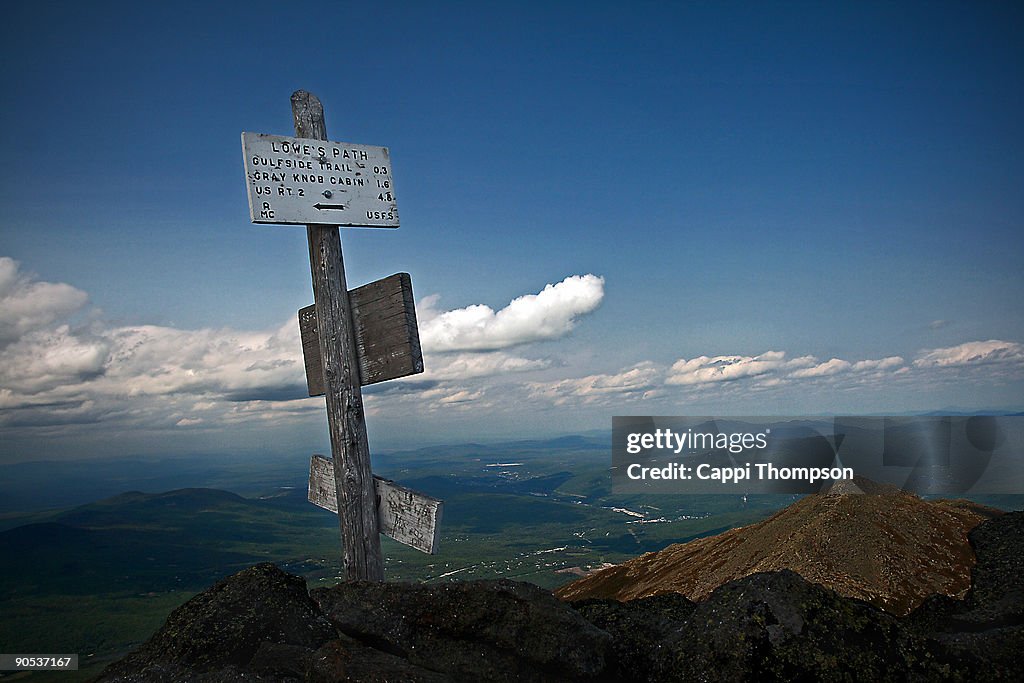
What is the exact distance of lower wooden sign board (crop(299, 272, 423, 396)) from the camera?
27.8ft

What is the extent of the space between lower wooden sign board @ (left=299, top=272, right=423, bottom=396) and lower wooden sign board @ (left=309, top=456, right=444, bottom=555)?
4.09 feet

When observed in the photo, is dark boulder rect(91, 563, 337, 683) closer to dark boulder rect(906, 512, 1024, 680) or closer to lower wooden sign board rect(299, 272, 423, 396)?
lower wooden sign board rect(299, 272, 423, 396)

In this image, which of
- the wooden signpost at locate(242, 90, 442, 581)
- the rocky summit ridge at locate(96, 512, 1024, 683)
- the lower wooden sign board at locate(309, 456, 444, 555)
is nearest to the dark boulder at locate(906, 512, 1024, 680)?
the rocky summit ridge at locate(96, 512, 1024, 683)

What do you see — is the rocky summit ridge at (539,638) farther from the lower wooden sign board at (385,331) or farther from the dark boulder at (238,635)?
the lower wooden sign board at (385,331)

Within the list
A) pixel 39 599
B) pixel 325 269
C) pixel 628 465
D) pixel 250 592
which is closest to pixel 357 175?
pixel 325 269

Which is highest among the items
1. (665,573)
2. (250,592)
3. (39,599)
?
(250,592)

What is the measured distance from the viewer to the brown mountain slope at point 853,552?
12.4m

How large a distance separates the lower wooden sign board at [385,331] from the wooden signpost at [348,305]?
0.01m

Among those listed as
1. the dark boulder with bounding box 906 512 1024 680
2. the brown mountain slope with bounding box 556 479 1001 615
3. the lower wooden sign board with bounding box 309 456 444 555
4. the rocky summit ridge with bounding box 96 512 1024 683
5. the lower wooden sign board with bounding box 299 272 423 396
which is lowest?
the brown mountain slope with bounding box 556 479 1001 615

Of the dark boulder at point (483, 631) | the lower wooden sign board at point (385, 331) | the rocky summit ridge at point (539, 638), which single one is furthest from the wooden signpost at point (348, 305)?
the dark boulder at point (483, 631)

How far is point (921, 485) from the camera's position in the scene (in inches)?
904

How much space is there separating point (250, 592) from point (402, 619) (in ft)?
5.17

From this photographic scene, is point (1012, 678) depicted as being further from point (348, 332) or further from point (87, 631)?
point (87, 631)

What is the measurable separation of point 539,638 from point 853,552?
31.0ft
